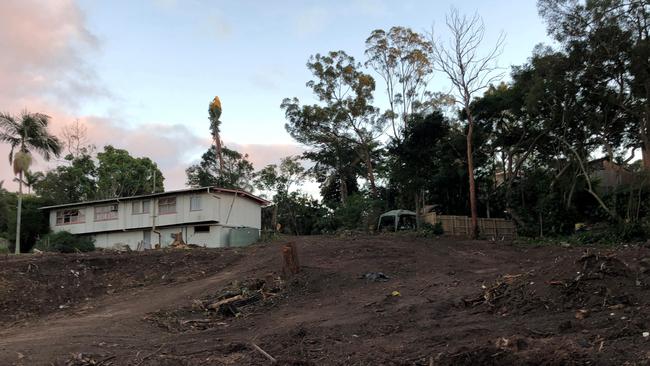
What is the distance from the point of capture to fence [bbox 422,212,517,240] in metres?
30.3

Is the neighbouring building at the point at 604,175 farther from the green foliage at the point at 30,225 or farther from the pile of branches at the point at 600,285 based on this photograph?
the green foliage at the point at 30,225

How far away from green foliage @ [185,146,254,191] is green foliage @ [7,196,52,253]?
1379 cm

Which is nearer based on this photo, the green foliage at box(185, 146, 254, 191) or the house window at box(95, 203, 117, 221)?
the house window at box(95, 203, 117, 221)

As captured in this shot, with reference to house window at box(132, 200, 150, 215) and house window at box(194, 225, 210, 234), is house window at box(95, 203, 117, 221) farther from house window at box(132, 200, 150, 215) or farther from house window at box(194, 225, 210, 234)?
house window at box(194, 225, 210, 234)

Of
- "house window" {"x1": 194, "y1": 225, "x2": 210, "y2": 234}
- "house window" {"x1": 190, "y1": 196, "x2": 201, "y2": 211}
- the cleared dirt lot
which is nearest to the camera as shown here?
the cleared dirt lot

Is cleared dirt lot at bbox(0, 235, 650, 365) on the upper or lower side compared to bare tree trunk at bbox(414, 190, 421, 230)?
lower

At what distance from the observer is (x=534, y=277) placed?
10172 mm

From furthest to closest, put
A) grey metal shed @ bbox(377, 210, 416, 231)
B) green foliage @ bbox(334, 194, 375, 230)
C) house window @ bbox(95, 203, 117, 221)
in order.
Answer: house window @ bbox(95, 203, 117, 221) < green foliage @ bbox(334, 194, 375, 230) < grey metal shed @ bbox(377, 210, 416, 231)

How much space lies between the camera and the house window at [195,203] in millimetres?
34812

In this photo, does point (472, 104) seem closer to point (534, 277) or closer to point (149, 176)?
point (534, 277)

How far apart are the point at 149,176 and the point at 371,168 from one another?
20.7 metres

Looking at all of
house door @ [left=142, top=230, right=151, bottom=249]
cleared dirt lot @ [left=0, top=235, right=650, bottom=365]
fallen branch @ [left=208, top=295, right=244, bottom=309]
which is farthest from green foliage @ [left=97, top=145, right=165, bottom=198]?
fallen branch @ [left=208, top=295, right=244, bottom=309]

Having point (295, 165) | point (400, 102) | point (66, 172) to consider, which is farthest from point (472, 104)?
point (66, 172)

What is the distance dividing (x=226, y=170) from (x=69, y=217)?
15.7 meters
